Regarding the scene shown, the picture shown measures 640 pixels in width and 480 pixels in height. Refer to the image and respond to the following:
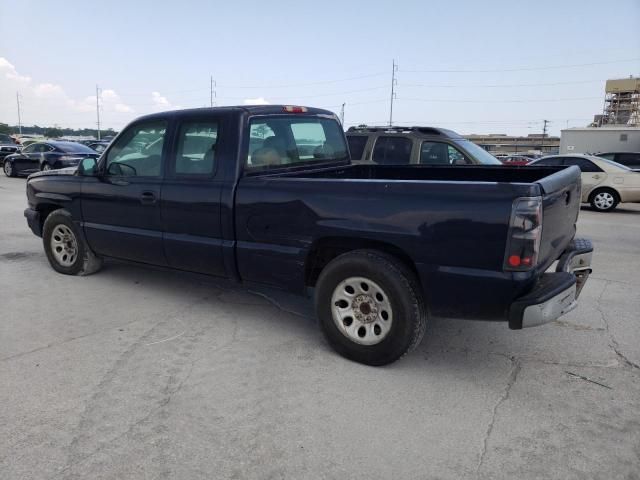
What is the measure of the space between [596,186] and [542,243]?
11157 mm

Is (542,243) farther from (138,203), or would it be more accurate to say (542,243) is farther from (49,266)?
(49,266)

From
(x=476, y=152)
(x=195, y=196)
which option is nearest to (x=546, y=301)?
(x=195, y=196)

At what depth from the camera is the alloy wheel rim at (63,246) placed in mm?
5816

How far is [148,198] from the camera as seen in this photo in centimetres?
473

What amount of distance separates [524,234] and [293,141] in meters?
2.45

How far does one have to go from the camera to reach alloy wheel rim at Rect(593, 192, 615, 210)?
41.7ft

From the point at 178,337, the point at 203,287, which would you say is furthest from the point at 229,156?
the point at 203,287

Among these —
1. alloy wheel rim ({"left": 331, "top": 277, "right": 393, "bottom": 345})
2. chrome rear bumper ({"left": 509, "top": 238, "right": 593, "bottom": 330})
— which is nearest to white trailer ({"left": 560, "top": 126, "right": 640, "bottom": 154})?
chrome rear bumper ({"left": 509, "top": 238, "right": 593, "bottom": 330})

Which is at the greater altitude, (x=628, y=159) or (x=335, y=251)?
(x=628, y=159)

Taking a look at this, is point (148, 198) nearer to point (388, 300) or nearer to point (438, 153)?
point (388, 300)

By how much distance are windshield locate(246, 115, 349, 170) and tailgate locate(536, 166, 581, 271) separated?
219 cm

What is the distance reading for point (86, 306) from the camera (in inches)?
194

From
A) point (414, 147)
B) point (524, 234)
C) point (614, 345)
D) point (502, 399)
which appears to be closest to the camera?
point (524, 234)

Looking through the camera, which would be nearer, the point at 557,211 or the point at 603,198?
the point at 557,211
